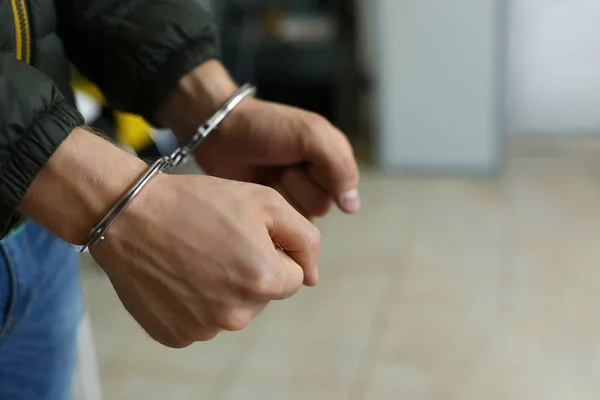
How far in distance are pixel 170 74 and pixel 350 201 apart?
205mm

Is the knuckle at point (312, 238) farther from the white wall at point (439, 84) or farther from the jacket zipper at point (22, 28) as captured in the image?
the white wall at point (439, 84)

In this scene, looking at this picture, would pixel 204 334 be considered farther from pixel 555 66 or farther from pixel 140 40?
pixel 555 66

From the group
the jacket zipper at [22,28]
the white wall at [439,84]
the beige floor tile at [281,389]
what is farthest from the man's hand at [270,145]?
the white wall at [439,84]

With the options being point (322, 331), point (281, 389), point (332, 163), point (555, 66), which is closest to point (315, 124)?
point (332, 163)

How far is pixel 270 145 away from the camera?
2.15ft

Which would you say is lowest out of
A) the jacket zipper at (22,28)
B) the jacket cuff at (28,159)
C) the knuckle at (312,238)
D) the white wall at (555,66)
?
the white wall at (555,66)

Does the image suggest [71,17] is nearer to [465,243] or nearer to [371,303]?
[371,303]

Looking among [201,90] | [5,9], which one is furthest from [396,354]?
[5,9]

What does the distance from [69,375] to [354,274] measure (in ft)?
3.87

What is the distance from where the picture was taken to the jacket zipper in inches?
21.9

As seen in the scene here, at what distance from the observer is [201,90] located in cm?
68

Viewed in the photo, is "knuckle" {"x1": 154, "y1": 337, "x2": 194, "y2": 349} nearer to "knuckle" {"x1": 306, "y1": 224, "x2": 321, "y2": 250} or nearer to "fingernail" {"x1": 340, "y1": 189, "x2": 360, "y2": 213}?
"knuckle" {"x1": 306, "y1": 224, "x2": 321, "y2": 250}

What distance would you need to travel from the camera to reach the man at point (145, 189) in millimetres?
427

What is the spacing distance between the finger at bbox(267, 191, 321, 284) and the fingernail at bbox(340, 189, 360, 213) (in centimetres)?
19
